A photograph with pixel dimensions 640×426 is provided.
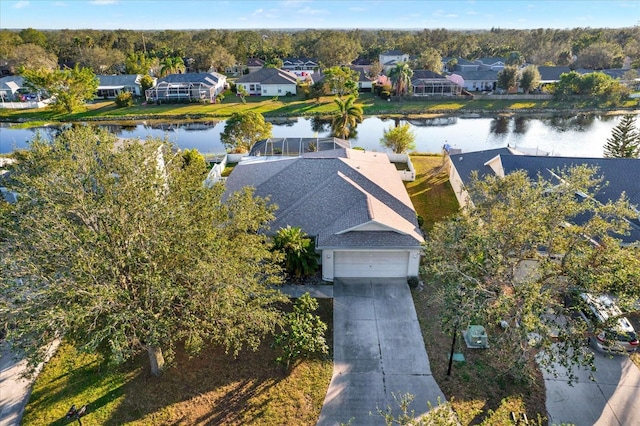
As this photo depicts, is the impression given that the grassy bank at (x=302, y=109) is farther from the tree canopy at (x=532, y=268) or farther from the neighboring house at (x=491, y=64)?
the tree canopy at (x=532, y=268)

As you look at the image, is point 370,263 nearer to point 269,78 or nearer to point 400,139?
point 400,139

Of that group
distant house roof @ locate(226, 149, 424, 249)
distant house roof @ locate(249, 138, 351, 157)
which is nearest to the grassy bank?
distant house roof @ locate(249, 138, 351, 157)

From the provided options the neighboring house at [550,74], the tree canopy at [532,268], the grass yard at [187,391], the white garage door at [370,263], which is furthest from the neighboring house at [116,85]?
the neighboring house at [550,74]

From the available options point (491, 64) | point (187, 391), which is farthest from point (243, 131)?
point (491, 64)

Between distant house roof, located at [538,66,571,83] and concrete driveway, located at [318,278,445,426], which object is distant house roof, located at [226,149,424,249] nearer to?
concrete driveway, located at [318,278,445,426]

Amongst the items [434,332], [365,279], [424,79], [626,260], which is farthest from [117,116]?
[626,260]

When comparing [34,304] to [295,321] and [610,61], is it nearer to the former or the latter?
[295,321]
